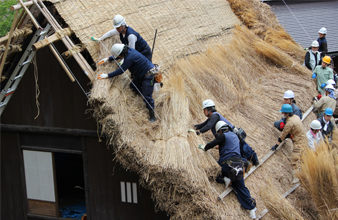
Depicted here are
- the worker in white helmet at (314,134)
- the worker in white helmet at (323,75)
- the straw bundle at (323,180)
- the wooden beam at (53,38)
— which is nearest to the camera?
the straw bundle at (323,180)

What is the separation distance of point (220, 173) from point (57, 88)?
331 cm

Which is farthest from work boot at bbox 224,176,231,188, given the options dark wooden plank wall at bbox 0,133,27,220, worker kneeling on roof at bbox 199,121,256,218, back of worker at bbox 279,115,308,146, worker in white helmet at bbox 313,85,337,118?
dark wooden plank wall at bbox 0,133,27,220

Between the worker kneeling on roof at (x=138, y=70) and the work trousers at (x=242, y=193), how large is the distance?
4.26ft

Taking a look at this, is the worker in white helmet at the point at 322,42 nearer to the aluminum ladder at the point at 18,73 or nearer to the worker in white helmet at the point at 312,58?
the worker in white helmet at the point at 312,58

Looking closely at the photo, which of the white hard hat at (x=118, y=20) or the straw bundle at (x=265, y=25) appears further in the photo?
the straw bundle at (x=265, y=25)

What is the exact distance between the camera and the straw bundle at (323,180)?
14.5 feet

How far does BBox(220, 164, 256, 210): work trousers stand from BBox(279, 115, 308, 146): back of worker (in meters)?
1.51

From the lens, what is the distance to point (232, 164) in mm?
4676

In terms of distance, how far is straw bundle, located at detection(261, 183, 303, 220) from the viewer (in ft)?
14.6

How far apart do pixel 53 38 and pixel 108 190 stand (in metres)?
2.76

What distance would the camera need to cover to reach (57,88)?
6.38 m

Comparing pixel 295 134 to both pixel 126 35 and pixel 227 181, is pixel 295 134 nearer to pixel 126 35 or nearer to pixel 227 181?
pixel 227 181

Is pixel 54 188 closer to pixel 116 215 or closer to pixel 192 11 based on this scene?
pixel 116 215

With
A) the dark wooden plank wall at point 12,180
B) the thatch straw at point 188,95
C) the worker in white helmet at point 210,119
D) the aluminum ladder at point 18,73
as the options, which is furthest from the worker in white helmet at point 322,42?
the dark wooden plank wall at point 12,180
